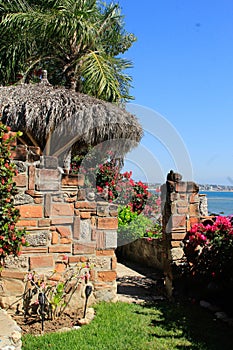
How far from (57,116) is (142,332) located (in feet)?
14.1

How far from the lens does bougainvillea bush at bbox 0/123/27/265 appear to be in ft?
13.0

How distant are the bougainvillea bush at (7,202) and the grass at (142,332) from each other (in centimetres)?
94

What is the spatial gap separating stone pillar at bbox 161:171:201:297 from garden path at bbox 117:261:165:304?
15.4 inches

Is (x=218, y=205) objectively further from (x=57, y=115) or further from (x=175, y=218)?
(x=175, y=218)

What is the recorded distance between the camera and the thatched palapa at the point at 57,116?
7.07m

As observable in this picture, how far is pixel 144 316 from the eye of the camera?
15.3ft

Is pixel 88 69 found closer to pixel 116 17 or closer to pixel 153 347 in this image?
pixel 116 17

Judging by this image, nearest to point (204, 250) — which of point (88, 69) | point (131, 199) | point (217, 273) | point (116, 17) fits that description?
point (217, 273)

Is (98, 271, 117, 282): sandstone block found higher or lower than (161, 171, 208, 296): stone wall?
lower

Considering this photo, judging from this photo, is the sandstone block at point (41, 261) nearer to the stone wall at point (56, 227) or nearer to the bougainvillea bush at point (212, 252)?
the stone wall at point (56, 227)

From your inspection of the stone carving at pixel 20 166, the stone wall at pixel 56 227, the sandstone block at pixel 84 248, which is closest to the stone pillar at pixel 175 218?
the stone wall at pixel 56 227

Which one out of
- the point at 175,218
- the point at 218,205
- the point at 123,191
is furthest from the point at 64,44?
the point at 218,205

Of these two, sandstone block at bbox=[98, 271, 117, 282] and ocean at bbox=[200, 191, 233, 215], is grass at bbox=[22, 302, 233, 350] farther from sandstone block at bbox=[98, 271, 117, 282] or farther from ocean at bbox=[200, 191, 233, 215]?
ocean at bbox=[200, 191, 233, 215]

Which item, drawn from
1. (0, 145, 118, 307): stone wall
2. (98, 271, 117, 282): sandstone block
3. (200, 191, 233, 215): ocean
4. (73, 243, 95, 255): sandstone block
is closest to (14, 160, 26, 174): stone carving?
(0, 145, 118, 307): stone wall
